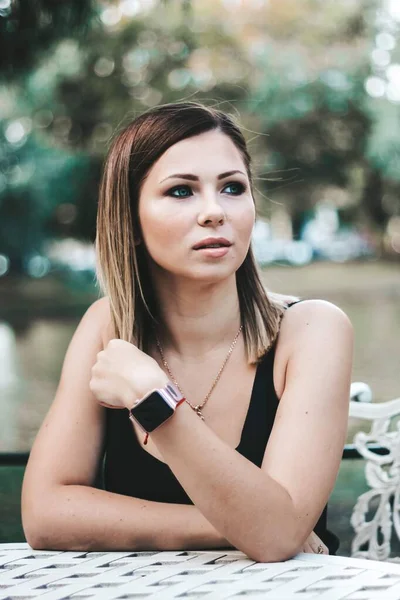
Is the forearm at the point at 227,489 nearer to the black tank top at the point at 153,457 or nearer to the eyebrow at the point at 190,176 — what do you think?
the black tank top at the point at 153,457

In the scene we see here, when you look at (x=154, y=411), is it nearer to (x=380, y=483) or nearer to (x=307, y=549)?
(x=307, y=549)

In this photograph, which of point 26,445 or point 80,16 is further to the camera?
point 26,445

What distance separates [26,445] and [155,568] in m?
4.73

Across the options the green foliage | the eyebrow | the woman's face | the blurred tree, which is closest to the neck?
the woman's face

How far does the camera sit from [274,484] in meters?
1.25

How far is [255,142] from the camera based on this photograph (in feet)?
23.6

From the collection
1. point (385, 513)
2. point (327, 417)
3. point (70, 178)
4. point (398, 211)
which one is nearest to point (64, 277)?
point (70, 178)

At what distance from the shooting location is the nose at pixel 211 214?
4.55ft

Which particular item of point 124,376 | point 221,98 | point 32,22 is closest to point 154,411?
point 124,376

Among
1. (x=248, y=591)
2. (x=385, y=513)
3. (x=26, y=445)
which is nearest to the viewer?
(x=248, y=591)

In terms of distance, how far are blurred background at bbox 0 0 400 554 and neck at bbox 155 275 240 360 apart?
5417 millimetres

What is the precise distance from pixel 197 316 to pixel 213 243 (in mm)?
244

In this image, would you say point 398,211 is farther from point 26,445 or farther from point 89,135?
point 26,445

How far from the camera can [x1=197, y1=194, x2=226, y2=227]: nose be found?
139cm
